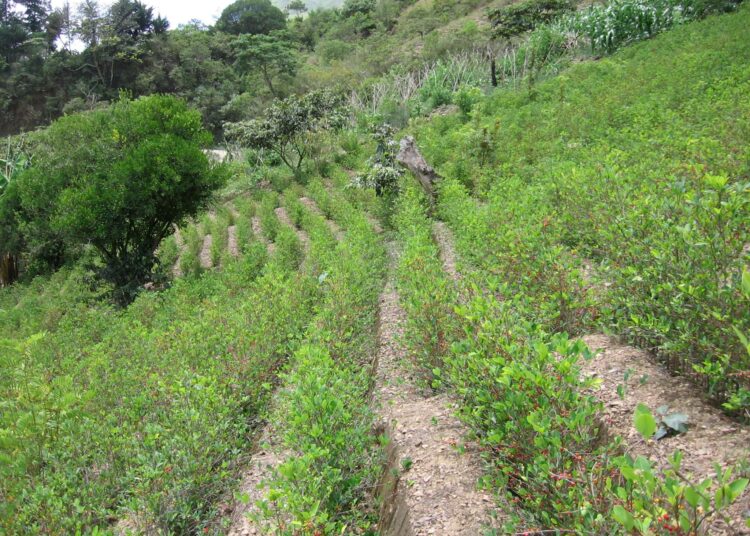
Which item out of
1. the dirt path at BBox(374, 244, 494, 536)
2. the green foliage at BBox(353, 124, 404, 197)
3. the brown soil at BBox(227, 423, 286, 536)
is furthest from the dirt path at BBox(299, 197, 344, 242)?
the dirt path at BBox(374, 244, 494, 536)

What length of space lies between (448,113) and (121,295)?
39.0 feet

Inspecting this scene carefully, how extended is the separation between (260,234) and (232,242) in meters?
0.92

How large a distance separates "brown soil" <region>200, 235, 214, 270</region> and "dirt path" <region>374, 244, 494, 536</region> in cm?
914

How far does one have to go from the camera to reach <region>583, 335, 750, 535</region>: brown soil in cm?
194

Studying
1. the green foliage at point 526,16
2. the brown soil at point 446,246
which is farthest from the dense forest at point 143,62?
the brown soil at point 446,246

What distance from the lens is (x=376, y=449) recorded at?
3.13 meters

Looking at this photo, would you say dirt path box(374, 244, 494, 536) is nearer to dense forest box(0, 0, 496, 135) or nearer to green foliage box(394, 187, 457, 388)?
green foliage box(394, 187, 457, 388)

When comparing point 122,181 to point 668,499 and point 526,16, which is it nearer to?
point 668,499

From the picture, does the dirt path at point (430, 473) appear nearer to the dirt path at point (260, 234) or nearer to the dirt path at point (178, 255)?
the dirt path at point (260, 234)

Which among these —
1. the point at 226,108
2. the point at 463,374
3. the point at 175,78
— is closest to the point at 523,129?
the point at 463,374

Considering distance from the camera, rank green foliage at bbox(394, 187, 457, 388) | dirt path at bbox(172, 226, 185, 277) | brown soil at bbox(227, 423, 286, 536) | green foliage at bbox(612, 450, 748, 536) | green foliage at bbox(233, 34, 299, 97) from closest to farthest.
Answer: green foliage at bbox(612, 450, 748, 536) → brown soil at bbox(227, 423, 286, 536) → green foliage at bbox(394, 187, 457, 388) → dirt path at bbox(172, 226, 185, 277) → green foliage at bbox(233, 34, 299, 97)

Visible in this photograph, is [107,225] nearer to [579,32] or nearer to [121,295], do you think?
[121,295]

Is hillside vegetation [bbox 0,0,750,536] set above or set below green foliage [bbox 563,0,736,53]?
below

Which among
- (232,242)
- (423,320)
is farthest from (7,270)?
(423,320)
